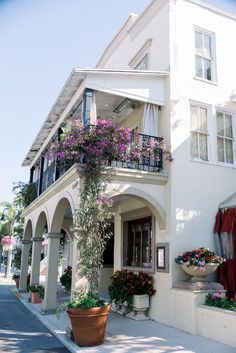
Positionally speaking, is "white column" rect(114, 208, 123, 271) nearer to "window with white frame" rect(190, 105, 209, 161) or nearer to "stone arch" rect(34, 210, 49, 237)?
"stone arch" rect(34, 210, 49, 237)

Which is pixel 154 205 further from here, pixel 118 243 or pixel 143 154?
pixel 118 243

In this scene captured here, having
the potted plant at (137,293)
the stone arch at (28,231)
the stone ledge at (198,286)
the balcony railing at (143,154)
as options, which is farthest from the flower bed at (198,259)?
the stone arch at (28,231)

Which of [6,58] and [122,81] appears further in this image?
[122,81]

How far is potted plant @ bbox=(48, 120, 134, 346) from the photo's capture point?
717 cm

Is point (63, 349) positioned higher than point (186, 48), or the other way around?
point (186, 48)

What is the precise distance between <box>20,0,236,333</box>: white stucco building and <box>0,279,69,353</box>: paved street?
1010 mm

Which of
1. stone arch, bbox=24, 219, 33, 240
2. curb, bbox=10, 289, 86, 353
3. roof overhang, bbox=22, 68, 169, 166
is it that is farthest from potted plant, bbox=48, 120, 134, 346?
stone arch, bbox=24, 219, 33, 240

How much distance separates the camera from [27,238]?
16938mm

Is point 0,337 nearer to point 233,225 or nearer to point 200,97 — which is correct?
point 233,225

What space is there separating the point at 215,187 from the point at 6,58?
26.3 ft

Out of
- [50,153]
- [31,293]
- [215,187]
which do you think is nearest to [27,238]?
[31,293]

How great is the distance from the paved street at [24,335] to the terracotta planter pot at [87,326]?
0.39m

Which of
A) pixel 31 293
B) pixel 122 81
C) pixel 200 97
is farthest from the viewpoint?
pixel 31 293

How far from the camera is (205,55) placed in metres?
10.9
